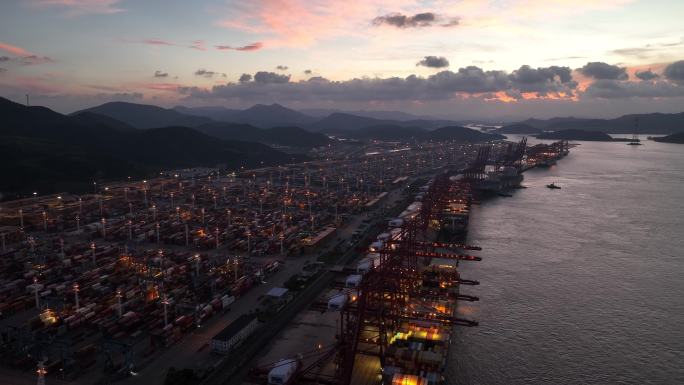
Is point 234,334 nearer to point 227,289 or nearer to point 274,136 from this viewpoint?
point 227,289

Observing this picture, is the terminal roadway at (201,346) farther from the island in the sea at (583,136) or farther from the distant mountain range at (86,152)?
the island in the sea at (583,136)

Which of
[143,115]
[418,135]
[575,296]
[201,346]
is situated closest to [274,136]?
[418,135]

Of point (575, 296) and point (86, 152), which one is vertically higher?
point (86, 152)

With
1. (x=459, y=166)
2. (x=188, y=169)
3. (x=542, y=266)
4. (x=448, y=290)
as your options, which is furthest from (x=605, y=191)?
(x=188, y=169)

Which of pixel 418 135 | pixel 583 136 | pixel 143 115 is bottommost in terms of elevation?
pixel 418 135

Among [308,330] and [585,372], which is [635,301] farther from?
[308,330]

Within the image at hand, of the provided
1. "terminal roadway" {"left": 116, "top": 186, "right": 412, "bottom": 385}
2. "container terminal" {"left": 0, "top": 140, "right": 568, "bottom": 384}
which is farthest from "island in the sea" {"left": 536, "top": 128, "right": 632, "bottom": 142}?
"terminal roadway" {"left": 116, "top": 186, "right": 412, "bottom": 385}
